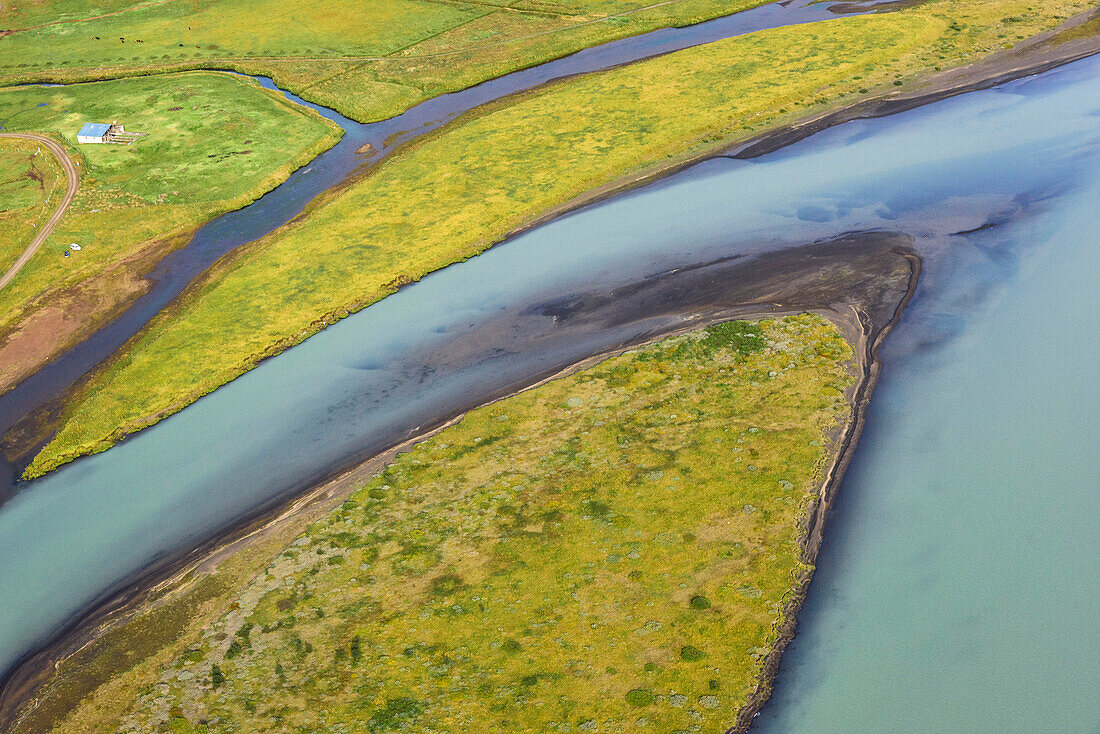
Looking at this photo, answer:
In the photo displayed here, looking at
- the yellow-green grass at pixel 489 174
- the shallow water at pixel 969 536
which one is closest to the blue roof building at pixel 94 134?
the yellow-green grass at pixel 489 174

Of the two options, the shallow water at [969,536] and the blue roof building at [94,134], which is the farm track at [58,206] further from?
the shallow water at [969,536]

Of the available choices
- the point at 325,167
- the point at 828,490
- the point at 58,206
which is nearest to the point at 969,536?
the point at 828,490

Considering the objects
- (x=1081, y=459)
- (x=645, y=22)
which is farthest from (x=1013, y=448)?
(x=645, y=22)

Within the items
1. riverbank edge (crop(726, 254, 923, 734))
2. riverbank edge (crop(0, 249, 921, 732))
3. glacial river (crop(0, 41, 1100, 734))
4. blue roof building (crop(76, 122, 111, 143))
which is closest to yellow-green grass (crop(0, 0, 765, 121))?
blue roof building (crop(76, 122, 111, 143))

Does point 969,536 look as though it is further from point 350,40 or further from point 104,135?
point 350,40

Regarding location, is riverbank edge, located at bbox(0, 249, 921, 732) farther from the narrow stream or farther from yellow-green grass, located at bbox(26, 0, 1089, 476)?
the narrow stream

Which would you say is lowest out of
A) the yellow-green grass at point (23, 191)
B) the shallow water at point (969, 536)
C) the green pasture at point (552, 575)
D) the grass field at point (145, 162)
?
the yellow-green grass at point (23, 191)

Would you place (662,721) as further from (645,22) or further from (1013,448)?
(645,22)
